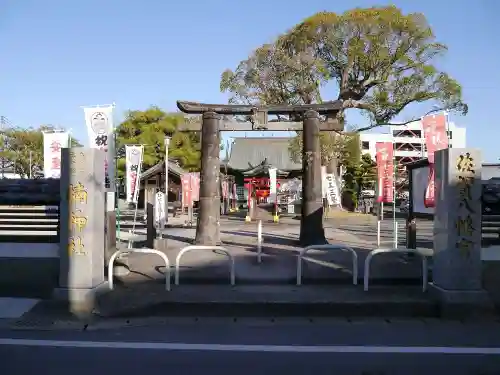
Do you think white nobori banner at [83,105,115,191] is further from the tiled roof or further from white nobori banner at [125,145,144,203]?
the tiled roof

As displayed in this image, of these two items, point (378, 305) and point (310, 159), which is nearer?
point (378, 305)

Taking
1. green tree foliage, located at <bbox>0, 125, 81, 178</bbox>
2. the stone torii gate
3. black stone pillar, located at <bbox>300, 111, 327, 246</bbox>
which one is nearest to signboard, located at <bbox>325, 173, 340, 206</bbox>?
the stone torii gate

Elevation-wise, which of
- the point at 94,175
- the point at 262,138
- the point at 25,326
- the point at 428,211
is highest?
the point at 262,138

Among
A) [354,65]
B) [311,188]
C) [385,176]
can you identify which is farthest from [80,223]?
[354,65]

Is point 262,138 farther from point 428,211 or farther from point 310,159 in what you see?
point 428,211

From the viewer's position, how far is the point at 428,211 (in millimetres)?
9781

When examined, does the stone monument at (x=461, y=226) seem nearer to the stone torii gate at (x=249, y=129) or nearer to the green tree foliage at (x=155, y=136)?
the stone torii gate at (x=249, y=129)

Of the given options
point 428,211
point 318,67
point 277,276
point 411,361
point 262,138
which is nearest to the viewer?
point 411,361

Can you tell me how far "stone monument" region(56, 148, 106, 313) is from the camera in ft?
23.3

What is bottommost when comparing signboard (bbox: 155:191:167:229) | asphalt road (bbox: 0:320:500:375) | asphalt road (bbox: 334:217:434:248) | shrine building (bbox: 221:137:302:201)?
asphalt road (bbox: 0:320:500:375)

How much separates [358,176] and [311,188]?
25.6m

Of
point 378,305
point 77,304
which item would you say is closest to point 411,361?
point 378,305

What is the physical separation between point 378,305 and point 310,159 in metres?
6.44

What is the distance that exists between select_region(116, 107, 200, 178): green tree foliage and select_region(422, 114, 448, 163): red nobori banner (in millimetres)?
30912
